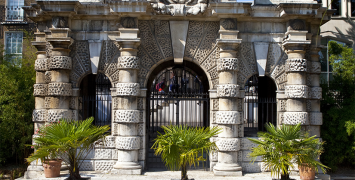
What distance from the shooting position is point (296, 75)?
982cm

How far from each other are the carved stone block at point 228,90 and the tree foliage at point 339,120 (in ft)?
→ 11.8

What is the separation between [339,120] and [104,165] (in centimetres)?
800

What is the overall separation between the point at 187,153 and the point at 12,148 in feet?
26.2

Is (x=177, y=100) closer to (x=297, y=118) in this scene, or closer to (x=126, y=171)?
(x=126, y=171)

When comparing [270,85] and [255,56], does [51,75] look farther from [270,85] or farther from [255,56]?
[270,85]

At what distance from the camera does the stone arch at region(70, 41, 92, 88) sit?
33.1ft

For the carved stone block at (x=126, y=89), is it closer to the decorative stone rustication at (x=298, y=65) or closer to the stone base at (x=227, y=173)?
the stone base at (x=227, y=173)

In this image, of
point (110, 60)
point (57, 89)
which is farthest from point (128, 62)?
point (57, 89)

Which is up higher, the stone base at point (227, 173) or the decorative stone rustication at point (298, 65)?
the decorative stone rustication at point (298, 65)

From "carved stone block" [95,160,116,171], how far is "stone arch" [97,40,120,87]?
2583 mm

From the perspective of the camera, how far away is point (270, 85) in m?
12.5

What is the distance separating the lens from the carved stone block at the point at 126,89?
967 cm

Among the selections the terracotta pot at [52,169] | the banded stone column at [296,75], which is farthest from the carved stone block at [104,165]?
the banded stone column at [296,75]

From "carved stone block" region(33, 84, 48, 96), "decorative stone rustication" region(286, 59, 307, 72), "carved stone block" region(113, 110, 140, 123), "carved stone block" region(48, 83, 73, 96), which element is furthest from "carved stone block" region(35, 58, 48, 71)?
"decorative stone rustication" region(286, 59, 307, 72)
